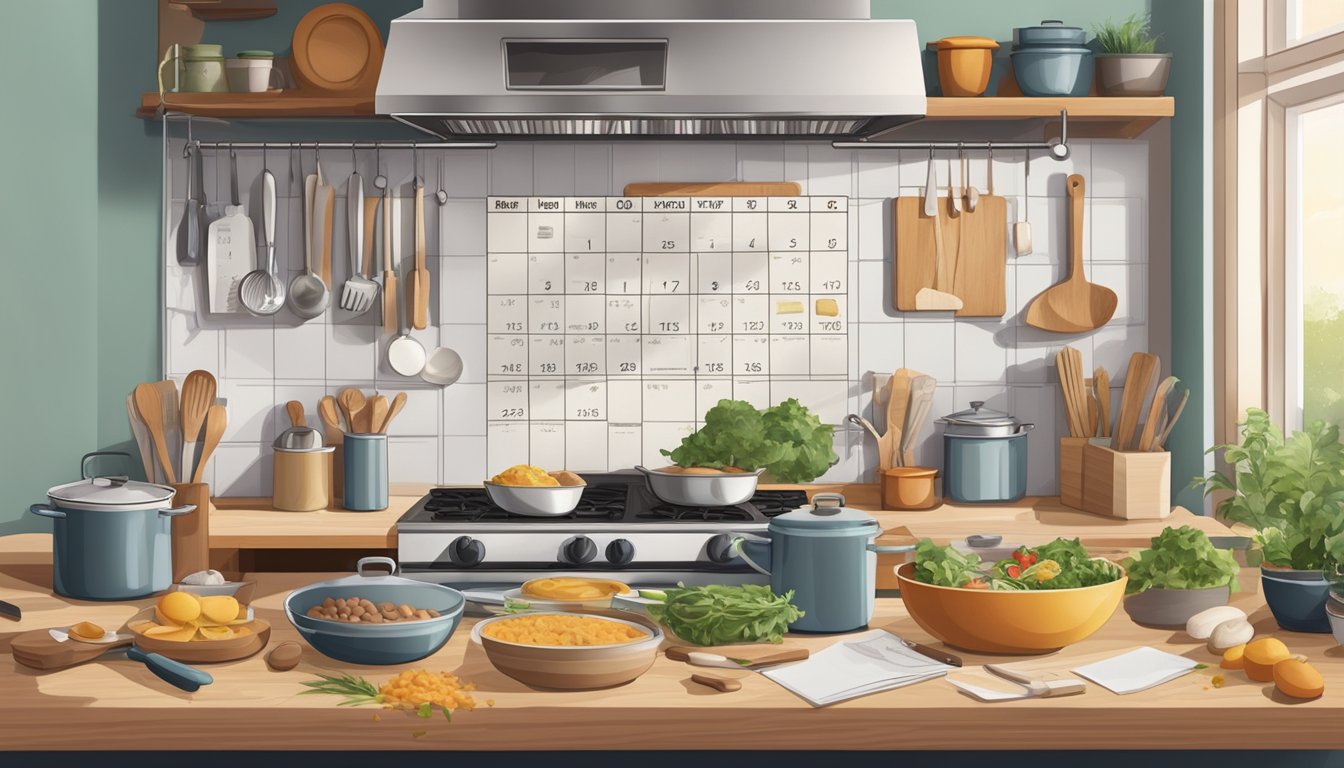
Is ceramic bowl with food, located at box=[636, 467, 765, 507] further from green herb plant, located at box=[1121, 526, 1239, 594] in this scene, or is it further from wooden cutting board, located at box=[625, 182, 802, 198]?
green herb plant, located at box=[1121, 526, 1239, 594]

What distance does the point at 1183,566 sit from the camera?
1.66 metres

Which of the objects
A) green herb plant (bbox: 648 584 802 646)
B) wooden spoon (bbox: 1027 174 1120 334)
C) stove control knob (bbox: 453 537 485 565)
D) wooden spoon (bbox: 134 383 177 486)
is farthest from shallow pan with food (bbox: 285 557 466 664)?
wooden spoon (bbox: 1027 174 1120 334)

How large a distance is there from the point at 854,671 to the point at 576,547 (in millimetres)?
1189

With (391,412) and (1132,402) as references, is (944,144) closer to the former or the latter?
(1132,402)

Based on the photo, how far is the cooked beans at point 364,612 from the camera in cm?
147

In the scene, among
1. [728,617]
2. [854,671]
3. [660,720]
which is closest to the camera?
[660,720]

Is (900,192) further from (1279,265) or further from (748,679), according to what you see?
(748,679)

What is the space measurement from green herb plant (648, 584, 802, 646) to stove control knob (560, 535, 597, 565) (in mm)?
968

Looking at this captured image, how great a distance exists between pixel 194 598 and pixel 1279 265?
2526 mm

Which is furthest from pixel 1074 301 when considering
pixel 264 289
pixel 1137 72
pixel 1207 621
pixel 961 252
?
pixel 264 289

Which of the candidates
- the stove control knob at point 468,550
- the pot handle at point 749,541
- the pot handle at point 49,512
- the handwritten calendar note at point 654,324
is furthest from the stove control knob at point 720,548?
the pot handle at point 49,512

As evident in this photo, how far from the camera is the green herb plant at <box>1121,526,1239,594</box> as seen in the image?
5.43 ft

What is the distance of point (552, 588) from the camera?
5.60ft
